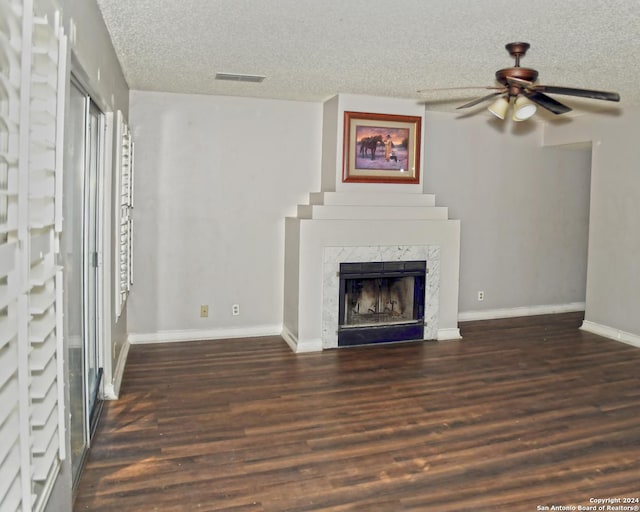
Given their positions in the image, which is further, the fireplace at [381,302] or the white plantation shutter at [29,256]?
the fireplace at [381,302]

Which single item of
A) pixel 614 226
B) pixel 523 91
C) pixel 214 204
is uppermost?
pixel 523 91

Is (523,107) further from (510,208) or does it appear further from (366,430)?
(510,208)

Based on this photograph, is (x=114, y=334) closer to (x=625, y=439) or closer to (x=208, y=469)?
(x=208, y=469)

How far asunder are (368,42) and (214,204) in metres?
2.46

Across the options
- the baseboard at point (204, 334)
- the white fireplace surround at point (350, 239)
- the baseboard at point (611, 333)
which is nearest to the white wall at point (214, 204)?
the baseboard at point (204, 334)

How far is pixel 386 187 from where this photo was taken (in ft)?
18.0

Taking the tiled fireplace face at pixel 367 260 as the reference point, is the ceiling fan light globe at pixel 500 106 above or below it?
above

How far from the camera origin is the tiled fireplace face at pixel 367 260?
17.0 feet

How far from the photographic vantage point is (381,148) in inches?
213

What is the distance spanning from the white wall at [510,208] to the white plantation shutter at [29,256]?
492cm

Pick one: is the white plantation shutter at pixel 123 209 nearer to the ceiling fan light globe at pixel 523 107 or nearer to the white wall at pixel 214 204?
the white wall at pixel 214 204

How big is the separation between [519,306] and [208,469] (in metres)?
4.95

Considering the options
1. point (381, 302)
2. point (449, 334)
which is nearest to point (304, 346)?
point (381, 302)

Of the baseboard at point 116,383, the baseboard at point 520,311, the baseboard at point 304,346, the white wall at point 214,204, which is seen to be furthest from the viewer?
the baseboard at point 520,311
